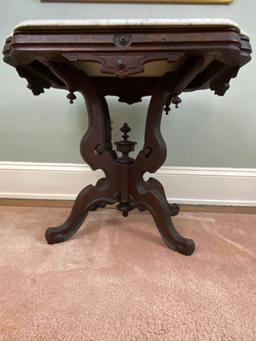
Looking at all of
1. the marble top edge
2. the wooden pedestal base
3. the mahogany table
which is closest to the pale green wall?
the mahogany table

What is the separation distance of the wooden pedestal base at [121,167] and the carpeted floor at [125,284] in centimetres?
6

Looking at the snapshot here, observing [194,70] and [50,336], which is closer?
[50,336]

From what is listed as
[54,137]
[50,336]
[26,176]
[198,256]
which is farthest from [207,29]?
[26,176]

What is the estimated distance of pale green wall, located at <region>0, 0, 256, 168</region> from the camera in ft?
4.33

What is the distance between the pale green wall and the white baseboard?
0.13 feet

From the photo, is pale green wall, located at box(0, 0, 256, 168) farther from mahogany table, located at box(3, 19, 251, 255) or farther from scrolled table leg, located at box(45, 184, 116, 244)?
scrolled table leg, located at box(45, 184, 116, 244)

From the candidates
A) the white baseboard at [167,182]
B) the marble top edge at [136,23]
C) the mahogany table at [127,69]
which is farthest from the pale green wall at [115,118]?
the marble top edge at [136,23]

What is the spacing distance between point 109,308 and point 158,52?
1.89 ft

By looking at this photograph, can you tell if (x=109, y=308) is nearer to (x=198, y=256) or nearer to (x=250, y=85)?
(x=198, y=256)

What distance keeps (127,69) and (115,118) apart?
0.68 metres

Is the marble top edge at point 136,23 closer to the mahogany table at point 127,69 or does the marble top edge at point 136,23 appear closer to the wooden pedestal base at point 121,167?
the mahogany table at point 127,69

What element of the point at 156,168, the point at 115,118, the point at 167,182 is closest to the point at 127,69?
the point at 156,168

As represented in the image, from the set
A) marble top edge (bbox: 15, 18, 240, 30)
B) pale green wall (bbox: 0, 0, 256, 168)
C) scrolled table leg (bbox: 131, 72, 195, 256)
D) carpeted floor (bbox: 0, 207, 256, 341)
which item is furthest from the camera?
pale green wall (bbox: 0, 0, 256, 168)

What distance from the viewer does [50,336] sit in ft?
1.78
